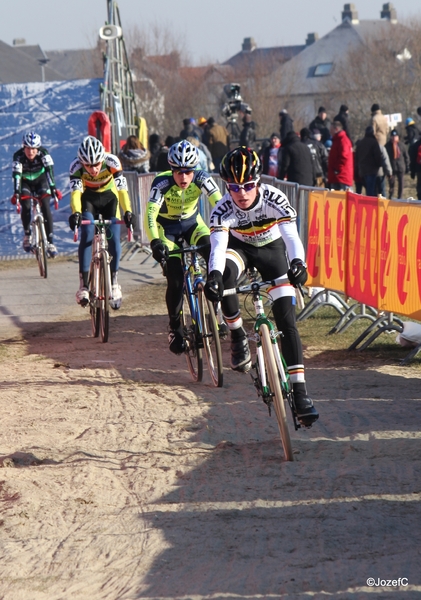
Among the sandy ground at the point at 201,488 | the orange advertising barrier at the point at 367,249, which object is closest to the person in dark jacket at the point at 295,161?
the orange advertising barrier at the point at 367,249

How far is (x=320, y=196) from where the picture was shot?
38.3 feet

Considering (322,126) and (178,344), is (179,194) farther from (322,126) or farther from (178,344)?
(322,126)

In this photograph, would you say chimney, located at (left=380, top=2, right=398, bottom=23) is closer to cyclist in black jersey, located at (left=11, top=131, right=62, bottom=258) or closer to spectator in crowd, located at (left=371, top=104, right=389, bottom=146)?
spectator in crowd, located at (left=371, top=104, right=389, bottom=146)

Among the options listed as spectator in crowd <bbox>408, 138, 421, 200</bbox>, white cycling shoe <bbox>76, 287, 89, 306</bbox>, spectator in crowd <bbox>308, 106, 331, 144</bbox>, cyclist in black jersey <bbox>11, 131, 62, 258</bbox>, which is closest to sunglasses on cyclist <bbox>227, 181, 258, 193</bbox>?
white cycling shoe <bbox>76, 287, 89, 306</bbox>

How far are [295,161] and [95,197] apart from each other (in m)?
7.74

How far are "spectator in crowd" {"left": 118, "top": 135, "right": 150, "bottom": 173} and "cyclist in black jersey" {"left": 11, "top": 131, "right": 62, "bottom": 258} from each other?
3.73 m

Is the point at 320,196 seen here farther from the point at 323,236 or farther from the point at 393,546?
the point at 393,546

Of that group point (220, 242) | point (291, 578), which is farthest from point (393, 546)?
point (220, 242)

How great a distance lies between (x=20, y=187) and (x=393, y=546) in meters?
11.9

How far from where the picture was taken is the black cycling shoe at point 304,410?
6.21m

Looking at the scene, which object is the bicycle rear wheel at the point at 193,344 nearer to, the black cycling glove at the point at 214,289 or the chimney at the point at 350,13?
the black cycling glove at the point at 214,289

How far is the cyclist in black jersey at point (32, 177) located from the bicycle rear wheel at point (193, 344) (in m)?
7.05

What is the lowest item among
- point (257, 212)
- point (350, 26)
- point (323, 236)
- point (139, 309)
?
point (139, 309)

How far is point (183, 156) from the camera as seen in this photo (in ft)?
28.8
